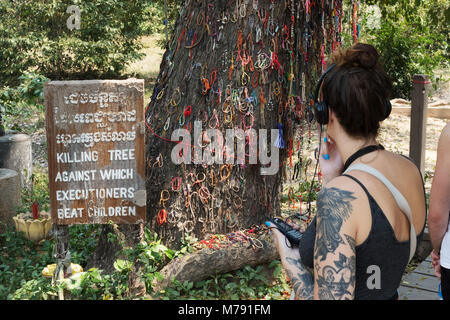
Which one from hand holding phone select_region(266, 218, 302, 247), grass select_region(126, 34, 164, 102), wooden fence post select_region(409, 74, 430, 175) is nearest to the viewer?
hand holding phone select_region(266, 218, 302, 247)

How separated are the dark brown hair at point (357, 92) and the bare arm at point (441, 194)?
25.1 inches

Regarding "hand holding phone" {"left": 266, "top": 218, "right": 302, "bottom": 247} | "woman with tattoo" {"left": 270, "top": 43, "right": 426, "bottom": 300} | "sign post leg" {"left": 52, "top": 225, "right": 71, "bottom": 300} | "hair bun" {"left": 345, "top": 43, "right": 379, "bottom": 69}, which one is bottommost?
"sign post leg" {"left": 52, "top": 225, "right": 71, "bottom": 300}

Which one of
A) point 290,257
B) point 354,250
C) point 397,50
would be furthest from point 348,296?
point 397,50

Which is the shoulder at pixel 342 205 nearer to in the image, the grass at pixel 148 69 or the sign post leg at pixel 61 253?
the sign post leg at pixel 61 253

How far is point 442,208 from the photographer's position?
8.04ft

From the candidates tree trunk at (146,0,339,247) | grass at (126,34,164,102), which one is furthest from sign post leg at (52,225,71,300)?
grass at (126,34,164,102)

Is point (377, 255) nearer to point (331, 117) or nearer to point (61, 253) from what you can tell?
point (331, 117)

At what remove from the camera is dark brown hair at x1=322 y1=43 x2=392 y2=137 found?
1824mm

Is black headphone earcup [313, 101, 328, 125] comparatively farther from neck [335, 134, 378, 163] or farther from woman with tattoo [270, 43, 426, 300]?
neck [335, 134, 378, 163]

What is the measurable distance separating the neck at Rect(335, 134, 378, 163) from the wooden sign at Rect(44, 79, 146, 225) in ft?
7.58

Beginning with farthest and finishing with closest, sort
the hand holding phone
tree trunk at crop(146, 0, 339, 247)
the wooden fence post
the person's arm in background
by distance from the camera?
1. the wooden fence post
2. tree trunk at crop(146, 0, 339, 247)
3. the person's arm in background
4. the hand holding phone

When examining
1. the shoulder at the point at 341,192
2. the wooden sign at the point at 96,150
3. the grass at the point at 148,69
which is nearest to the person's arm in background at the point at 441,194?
the shoulder at the point at 341,192

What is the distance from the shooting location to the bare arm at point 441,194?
2369 millimetres

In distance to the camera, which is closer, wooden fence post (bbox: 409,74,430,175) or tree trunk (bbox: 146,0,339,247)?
tree trunk (bbox: 146,0,339,247)
